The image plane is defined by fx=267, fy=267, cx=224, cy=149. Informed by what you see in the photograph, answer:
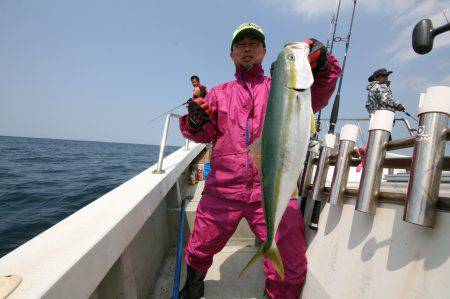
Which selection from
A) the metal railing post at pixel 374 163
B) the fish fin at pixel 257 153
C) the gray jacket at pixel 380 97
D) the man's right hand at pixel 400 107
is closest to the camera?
the metal railing post at pixel 374 163

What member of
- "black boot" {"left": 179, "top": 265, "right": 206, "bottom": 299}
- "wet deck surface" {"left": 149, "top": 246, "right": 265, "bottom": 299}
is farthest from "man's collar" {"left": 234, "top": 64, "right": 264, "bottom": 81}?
"wet deck surface" {"left": 149, "top": 246, "right": 265, "bottom": 299}

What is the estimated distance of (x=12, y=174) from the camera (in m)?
11.9

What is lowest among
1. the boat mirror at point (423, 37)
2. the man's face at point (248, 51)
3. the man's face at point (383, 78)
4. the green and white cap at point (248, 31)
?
the boat mirror at point (423, 37)

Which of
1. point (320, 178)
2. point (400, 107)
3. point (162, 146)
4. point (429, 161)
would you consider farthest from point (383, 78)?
point (429, 161)

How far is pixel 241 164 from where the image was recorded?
2229 mm

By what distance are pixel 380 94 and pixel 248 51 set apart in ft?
14.3

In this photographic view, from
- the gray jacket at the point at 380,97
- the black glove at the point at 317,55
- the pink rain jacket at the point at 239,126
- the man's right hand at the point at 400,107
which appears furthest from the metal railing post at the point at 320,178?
the man's right hand at the point at 400,107

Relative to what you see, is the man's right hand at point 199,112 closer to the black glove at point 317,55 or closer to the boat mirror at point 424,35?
the black glove at point 317,55

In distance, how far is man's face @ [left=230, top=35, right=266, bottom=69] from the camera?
2496 millimetres

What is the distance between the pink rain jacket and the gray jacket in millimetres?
3984

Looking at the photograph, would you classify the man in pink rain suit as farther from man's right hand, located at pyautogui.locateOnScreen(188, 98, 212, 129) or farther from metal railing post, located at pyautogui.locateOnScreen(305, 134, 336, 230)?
metal railing post, located at pyautogui.locateOnScreen(305, 134, 336, 230)

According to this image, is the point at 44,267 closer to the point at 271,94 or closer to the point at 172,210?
the point at 271,94

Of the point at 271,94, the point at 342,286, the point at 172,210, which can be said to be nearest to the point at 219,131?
the point at 271,94

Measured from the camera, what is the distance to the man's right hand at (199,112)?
229cm
